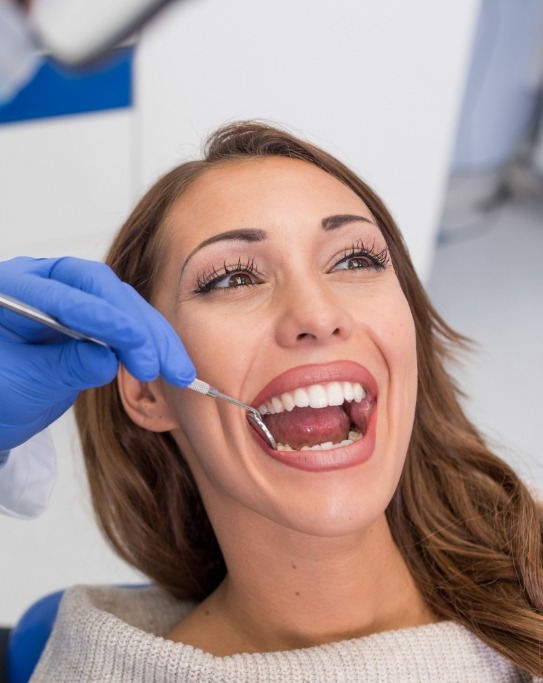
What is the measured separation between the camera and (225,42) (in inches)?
88.4

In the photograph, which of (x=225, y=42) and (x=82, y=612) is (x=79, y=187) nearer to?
(x=225, y=42)

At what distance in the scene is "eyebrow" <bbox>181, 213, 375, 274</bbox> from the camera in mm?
1221

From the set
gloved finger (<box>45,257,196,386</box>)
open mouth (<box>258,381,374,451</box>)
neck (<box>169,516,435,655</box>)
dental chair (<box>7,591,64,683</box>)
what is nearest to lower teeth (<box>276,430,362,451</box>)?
open mouth (<box>258,381,374,451</box>)

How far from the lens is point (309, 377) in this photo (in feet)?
3.85

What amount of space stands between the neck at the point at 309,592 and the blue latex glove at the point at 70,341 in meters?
0.30

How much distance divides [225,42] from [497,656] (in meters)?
1.54

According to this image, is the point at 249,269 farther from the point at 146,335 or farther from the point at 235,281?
the point at 146,335

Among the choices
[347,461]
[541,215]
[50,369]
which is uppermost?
[50,369]

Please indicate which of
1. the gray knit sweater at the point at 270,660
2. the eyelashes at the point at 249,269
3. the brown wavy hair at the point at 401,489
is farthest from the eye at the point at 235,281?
the gray knit sweater at the point at 270,660

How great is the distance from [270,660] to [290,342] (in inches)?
15.6

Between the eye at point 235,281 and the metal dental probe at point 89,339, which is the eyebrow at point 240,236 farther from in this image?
the metal dental probe at point 89,339

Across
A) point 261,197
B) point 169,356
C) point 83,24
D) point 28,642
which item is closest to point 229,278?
point 261,197

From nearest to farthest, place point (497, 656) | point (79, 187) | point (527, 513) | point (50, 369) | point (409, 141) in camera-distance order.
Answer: point (50, 369) → point (497, 656) → point (527, 513) → point (79, 187) → point (409, 141)

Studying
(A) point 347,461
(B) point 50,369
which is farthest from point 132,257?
(A) point 347,461
